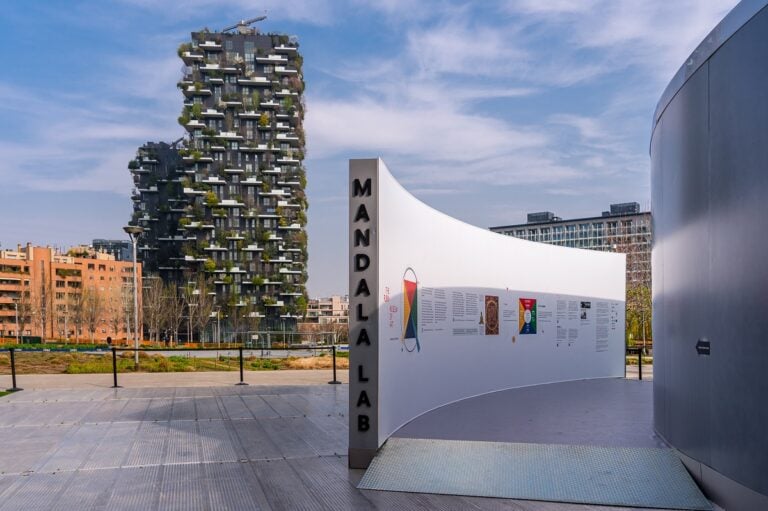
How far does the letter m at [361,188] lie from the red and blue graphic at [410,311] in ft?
5.77

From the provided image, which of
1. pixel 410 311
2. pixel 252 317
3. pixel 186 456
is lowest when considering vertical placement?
pixel 252 317

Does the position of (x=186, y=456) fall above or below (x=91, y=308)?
above

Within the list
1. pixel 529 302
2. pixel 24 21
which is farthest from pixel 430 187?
pixel 24 21

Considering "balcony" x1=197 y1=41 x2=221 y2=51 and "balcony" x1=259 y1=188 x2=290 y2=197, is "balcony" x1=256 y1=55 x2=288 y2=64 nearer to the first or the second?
"balcony" x1=197 y1=41 x2=221 y2=51

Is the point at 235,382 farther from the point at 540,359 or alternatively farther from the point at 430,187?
the point at 430,187

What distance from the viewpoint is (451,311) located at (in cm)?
1139

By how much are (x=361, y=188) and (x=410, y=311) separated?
2.37 metres

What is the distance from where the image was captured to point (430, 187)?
1002 inches

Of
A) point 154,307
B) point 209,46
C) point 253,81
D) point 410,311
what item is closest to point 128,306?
point 154,307

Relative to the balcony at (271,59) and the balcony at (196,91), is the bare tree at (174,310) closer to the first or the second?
the balcony at (196,91)

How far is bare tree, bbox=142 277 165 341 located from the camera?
212ft

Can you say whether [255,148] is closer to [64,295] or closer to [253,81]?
[253,81]

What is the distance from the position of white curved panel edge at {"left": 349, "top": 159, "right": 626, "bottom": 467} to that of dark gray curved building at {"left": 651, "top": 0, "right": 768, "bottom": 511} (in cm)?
314

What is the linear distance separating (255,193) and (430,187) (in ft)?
176
